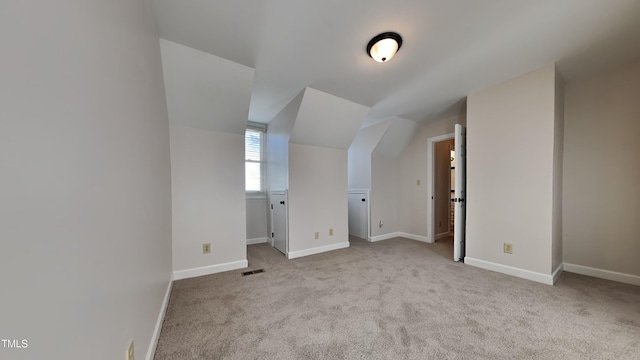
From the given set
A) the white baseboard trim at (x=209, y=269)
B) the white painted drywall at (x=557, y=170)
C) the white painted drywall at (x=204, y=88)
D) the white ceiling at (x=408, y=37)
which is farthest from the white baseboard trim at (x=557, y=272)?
the white painted drywall at (x=204, y=88)

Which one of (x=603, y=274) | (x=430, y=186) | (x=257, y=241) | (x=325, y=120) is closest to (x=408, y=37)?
(x=325, y=120)

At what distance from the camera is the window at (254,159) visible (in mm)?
4035

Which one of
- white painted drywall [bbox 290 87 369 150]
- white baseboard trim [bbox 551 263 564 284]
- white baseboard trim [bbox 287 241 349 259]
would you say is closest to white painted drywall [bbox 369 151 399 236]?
white baseboard trim [bbox 287 241 349 259]

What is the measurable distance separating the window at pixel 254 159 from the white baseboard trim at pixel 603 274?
14.7ft

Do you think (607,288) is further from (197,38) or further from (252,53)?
(197,38)

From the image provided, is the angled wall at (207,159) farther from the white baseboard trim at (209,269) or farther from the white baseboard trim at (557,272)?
the white baseboard trim at (557,272)

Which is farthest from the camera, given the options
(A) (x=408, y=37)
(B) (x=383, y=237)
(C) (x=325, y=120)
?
(B) (x=383, y=237)

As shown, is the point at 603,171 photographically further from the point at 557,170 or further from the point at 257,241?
the point at 257,241

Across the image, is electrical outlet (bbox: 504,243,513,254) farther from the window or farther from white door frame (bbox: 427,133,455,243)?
the window

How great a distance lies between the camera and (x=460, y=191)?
2928 millimetres

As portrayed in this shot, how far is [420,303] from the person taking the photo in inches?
74.2

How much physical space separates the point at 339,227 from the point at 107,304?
3.10m

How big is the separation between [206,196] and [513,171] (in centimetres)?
362

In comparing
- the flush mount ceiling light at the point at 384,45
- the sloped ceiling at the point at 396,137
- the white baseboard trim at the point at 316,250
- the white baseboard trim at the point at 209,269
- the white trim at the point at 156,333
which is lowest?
the white baseboard trim at the point at 316,250
